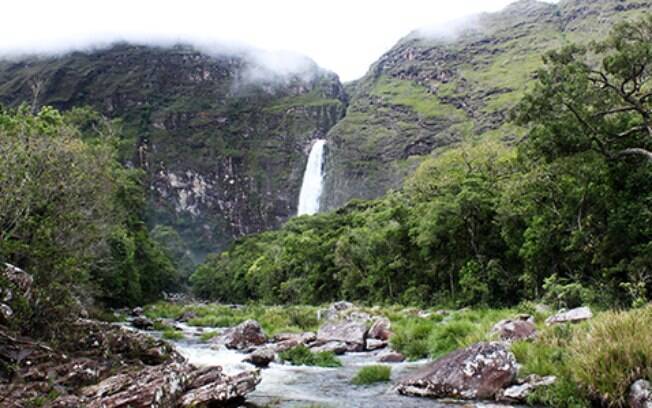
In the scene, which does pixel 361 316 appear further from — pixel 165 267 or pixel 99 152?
pixel 165 267

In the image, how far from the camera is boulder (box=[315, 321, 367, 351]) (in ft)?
82.3

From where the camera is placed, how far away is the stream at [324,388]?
12.9 metres

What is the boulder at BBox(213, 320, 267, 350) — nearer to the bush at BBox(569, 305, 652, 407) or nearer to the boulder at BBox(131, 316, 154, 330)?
the boulder at BBox(131, 316, 154, 330)

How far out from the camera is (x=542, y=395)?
466 inches

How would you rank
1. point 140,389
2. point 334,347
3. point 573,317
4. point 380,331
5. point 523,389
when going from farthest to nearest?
point 380,331
point 334,347
point 573,317
point 523,389
point 140,389

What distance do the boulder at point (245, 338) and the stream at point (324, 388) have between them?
424 cm

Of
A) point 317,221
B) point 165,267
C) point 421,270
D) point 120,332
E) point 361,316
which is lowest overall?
point 165,267

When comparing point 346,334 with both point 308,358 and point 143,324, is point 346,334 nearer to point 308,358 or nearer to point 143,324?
point 308,358

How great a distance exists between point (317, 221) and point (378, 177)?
2085 inches

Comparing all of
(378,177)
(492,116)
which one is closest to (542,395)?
(378,177)

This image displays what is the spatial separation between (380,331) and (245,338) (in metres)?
7.44

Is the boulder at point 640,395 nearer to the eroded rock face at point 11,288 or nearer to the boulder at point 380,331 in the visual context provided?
the eroded rock face at point 11,288

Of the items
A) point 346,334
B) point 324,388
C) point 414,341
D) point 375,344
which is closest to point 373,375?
point 324,388

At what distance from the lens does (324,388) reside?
15.7m
